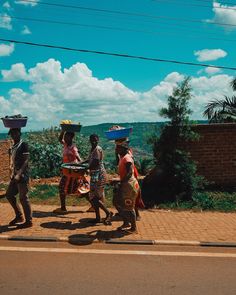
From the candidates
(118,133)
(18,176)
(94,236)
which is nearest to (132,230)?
(94,236)

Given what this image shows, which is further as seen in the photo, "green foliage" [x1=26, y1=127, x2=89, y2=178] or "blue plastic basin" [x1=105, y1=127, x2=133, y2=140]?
"green foliage" [x1=26, y1=127, x2=89, y2=178]

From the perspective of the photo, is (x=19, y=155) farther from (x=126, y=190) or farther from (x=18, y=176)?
(x=126, y=190)

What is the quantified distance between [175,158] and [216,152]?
1755 mm

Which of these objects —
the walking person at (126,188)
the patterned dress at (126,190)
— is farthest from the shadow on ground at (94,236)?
the patterned dress at (126,190)

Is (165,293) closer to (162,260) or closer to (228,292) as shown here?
(228,292)

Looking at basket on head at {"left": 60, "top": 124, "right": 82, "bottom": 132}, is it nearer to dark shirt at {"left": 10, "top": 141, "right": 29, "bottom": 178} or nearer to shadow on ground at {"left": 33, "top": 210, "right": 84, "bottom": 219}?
dark shirt at {"left": 10, "top": 141, "right": 29, "bottom": 178}

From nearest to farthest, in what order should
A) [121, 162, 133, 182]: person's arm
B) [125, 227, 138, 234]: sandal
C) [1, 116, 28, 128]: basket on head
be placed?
[121, 162, 133, 182]: person's arm
[125, 227, 138, 234]: sandal
[1, 116, 28, 128]: basket on head

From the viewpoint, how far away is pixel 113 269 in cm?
531

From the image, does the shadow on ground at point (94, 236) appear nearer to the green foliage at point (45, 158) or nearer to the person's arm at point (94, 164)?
the person's arm at point (94, 164)

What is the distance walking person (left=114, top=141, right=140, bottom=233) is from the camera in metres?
6.87

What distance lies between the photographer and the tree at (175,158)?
388 inches

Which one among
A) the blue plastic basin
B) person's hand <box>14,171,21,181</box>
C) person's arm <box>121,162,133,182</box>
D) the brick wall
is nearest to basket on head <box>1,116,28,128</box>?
person's hand <box>14,171,21,181</box>

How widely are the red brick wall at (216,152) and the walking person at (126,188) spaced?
444 cm

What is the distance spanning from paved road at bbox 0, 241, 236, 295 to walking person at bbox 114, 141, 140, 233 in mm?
777
